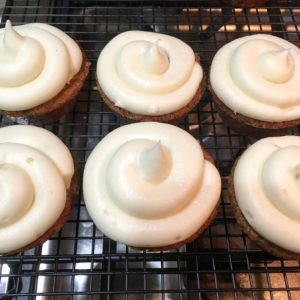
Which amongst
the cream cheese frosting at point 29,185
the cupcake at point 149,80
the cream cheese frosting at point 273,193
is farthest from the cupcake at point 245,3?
the cream cheese frosting at point 29,185

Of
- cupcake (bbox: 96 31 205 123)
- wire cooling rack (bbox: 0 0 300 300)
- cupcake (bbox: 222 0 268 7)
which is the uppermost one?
cupcake (bbox: 222 0 268 7)

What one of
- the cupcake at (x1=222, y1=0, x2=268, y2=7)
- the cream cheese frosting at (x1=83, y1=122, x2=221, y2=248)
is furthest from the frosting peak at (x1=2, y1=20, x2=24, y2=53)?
the cupcake at (x1=222, y1=0, x2=268, y2=7)

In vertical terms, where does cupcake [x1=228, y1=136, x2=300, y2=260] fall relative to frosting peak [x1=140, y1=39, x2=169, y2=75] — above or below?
below

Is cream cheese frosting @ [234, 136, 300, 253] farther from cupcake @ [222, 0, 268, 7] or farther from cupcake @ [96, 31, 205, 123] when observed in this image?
cupcake @ [222, 0, 268, 7]

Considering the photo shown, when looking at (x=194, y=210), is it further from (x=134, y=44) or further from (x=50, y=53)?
(x=50, y=53)

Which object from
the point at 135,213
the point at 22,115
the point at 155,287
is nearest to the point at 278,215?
the point at 135,213

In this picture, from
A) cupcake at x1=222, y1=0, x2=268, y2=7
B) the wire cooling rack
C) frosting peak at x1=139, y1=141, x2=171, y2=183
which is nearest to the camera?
frosting peak at x1=139, y1=141, x2=171, y2=183
